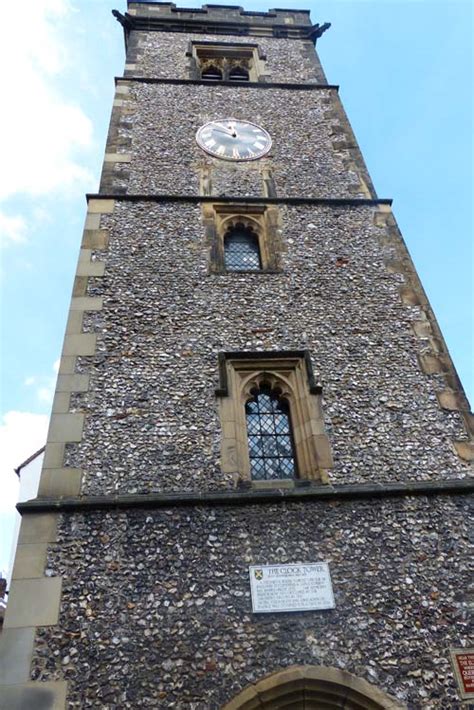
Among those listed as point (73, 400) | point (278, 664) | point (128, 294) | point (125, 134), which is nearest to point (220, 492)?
point (278, 664)

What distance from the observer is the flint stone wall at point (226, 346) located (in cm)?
563

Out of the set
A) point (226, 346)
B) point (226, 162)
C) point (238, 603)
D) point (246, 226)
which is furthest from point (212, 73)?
point (238, 603)

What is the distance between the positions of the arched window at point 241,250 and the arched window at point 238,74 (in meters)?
6.02

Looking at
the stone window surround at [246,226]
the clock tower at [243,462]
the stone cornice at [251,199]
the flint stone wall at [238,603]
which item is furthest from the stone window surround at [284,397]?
the stone cornice at [251,199]

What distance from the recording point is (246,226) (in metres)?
8.34

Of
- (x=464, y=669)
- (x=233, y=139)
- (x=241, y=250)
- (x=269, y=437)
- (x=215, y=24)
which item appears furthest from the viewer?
(x=215, y=24)

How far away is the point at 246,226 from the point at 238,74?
6.33 metres

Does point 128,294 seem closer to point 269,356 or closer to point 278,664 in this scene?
point 269,356

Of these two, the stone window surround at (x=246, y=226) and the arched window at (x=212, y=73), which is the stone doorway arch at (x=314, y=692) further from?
the arched window at (x=212, y=73)

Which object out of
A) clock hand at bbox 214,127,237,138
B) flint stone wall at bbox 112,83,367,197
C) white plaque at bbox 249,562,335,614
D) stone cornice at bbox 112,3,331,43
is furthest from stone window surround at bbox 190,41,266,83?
white plaque at bbox 249,562,335,614

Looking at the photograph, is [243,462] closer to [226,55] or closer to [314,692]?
[314,692]

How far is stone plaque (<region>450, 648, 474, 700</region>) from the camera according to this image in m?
4.42

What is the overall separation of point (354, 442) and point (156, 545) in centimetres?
225

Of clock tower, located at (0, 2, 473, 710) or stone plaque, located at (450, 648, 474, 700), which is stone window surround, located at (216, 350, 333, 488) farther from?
stone plaque, located at (450, 648, 474, 700)
